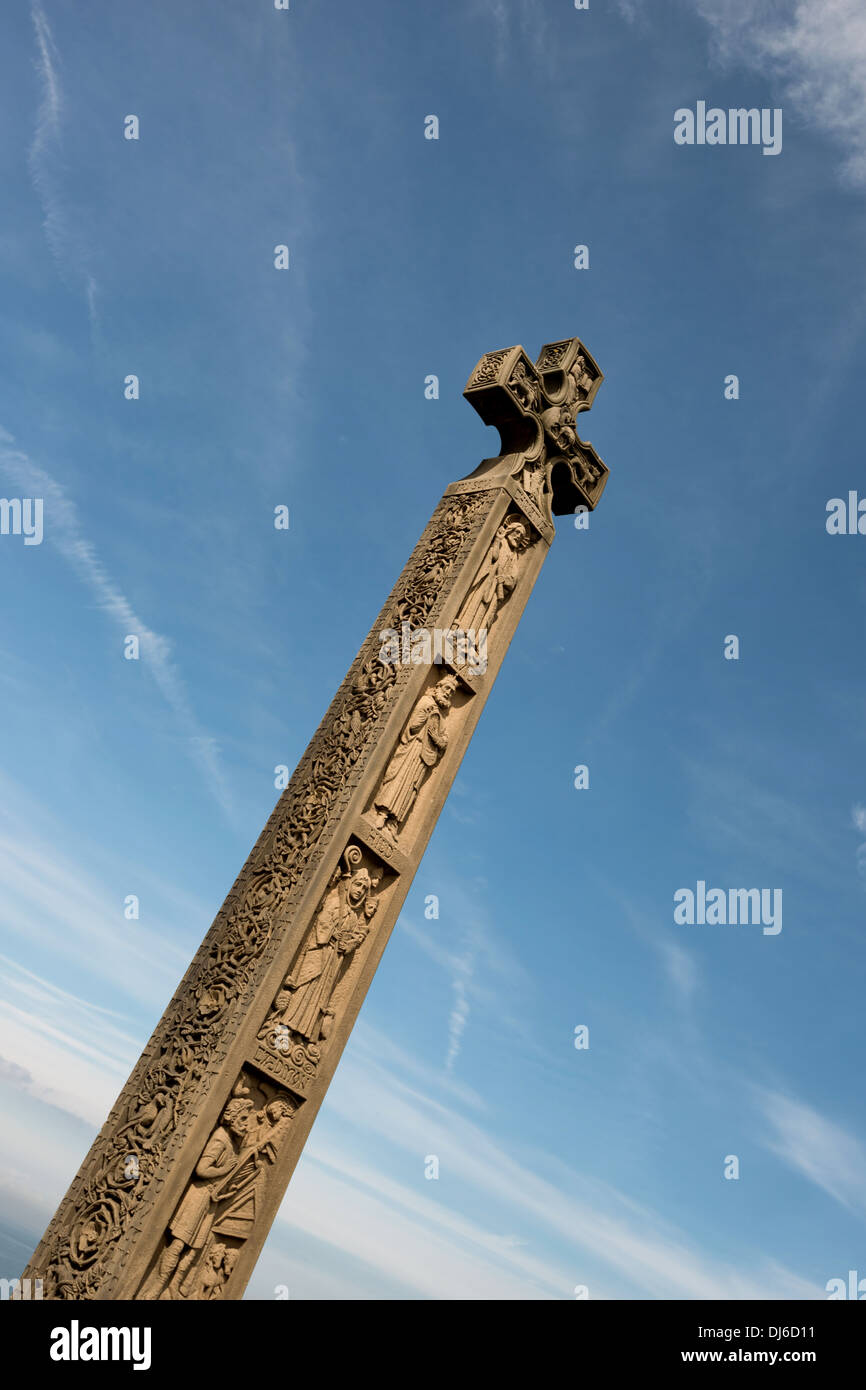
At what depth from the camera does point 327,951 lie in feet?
20.3

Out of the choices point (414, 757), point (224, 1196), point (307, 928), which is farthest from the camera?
point (414, 757)

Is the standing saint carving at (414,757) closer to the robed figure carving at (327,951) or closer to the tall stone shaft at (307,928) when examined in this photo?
the tall stone shaft at (307,928)

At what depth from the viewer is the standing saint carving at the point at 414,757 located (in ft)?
22.2

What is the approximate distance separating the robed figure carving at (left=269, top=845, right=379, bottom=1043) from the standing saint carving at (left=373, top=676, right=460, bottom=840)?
1.38ft

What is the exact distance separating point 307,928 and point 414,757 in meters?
1.51

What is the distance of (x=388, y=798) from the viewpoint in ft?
22.2

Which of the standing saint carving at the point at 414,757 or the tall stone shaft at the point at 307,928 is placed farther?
the standing saint carving at the point at 414,757

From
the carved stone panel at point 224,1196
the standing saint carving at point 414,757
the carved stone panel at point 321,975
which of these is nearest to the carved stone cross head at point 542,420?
the standing saint carving at point 414,757

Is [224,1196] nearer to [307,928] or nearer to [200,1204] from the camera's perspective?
[200,1204]

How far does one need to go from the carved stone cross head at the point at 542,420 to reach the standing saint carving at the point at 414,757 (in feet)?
7.71

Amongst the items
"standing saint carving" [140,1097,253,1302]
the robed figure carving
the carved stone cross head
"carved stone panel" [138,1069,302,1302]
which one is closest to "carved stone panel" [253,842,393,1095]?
the robed figure carving

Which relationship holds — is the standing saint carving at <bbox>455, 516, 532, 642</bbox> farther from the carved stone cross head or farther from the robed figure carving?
the robed figure carving

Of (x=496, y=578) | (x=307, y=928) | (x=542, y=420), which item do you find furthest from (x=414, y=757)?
(x=542, y=420)

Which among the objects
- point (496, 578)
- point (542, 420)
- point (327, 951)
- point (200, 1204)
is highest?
point (542, 420)
